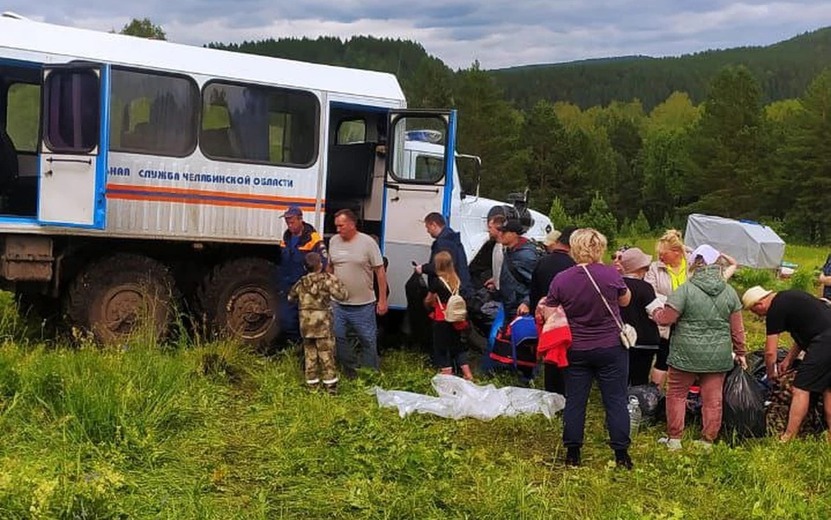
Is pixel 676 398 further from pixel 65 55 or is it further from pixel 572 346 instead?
pixel 65 55

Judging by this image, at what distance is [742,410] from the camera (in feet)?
19.2

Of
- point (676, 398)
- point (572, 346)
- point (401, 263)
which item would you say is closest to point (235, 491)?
point (572, 346)

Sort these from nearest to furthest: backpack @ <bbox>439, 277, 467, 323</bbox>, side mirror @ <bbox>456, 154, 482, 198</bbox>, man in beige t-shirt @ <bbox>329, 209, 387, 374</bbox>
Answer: man in beige t-shirt @ <bbox>329, 209, 387, 374</bbox>
backpack @ <bbox>439, 277, 467, 323</bbox>
side mirror @ <bbox>456, 154, 482, 198</bbox>

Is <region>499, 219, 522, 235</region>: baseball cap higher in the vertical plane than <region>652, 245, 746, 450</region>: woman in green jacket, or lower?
higher

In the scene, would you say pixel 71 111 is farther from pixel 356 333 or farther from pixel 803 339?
pixel 803 339

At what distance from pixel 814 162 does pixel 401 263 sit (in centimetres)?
4682

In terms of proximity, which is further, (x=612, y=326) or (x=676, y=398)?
(x=676, y=398)

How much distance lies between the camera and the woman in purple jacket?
524 cm

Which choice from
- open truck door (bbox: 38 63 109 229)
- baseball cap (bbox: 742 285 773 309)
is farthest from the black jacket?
open truck door (bbox: 38 63 109 229)

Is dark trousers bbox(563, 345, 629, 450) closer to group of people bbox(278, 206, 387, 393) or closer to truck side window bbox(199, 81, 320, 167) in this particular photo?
group of people bbox(278, 206, 387, 393)

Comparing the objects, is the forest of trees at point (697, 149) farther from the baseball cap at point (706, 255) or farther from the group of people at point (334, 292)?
the baseball cap at point (706, 255)

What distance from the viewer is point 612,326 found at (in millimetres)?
5254

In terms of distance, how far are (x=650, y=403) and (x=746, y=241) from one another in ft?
81.8

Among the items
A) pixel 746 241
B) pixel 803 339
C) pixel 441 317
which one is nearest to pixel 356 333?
pixel 441 317
